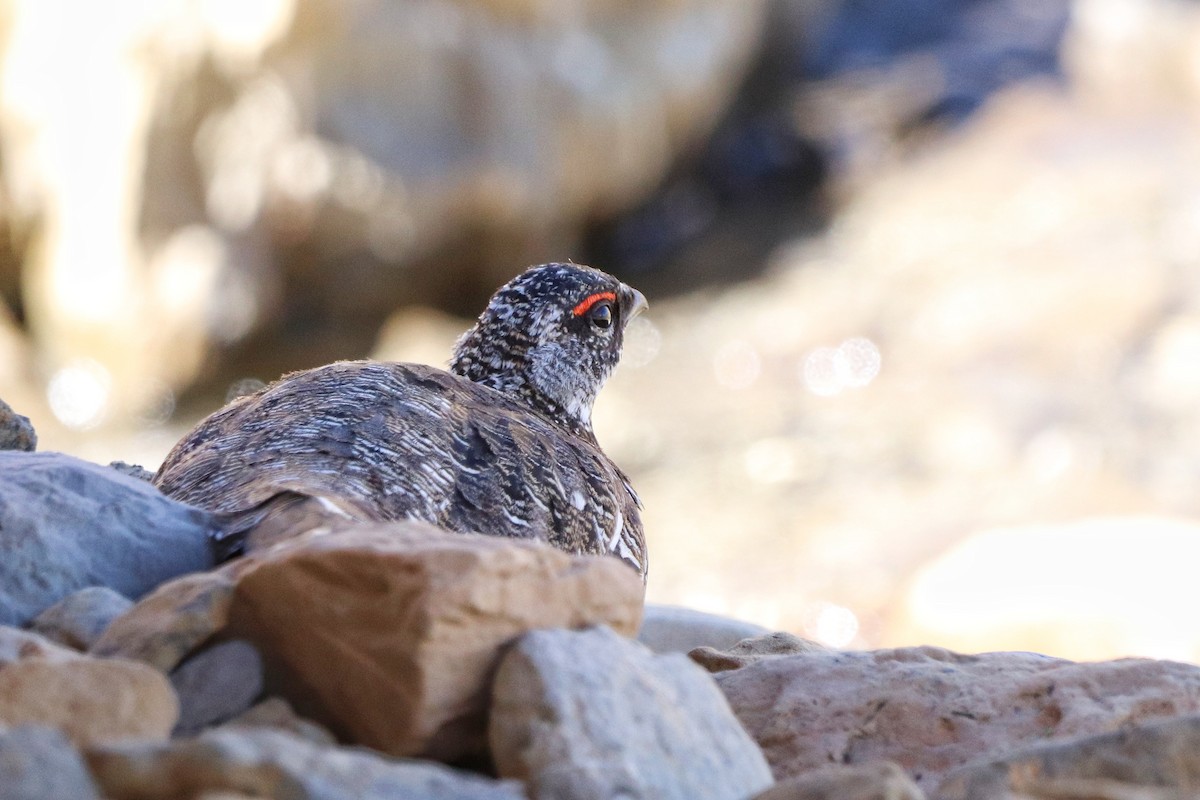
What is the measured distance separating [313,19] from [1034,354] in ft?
26.5

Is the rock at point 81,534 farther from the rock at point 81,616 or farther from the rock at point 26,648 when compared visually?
the rock at point 26,648

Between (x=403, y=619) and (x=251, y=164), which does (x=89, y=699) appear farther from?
(x=251, y=164)

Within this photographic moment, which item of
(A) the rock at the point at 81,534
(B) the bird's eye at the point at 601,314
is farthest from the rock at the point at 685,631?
(A) the rock at the point at 81,534

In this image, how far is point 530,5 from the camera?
16.2 meters

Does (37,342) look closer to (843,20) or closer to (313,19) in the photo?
(313,19)

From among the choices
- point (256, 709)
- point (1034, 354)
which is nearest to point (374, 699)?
point (256, 709)

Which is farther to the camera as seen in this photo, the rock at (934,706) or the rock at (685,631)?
the rock at (685,631)

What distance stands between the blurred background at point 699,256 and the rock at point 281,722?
24.7 feet

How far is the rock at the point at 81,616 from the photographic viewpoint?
2768 mm

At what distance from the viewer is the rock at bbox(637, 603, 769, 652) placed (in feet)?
17.5

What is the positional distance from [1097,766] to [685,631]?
2954 millimetres

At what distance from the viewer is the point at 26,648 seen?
8.27 ft

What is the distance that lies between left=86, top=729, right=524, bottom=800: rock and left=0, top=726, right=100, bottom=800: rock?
0.15 feet

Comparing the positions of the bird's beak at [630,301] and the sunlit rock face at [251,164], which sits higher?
the sunlit rock face at [251,164]
